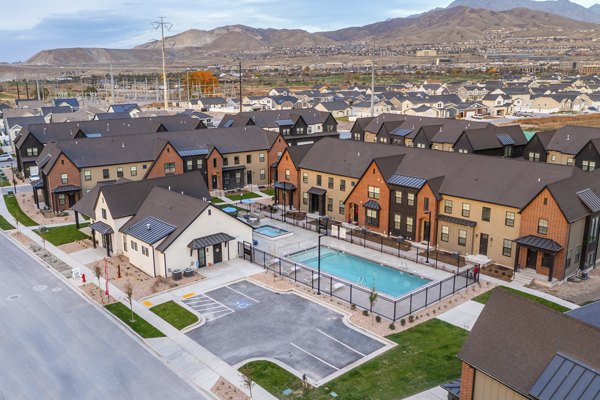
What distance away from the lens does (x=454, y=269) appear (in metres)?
41.1

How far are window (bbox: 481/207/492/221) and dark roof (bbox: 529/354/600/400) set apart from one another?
996 inches

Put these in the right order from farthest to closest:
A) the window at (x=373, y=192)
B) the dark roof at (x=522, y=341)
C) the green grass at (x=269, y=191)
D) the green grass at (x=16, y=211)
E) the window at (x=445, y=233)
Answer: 1. the green grass at (x=269, y=191)
2. the green grass at (x=16, y=211)
3. the window at (x=373, y=192)
4. the window at (x=445, y=233)
5. the dark roof at (x=522, y=341)

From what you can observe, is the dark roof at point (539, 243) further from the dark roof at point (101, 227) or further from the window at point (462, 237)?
the dark roof at point (101, 227)

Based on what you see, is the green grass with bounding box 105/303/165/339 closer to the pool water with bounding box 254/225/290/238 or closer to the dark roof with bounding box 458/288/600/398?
the pool water with bounding box 254/225/290/238

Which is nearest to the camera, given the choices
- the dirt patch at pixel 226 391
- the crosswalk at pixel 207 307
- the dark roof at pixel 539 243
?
the dirt patch at pixel 226 391

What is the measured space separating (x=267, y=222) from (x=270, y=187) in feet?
56.6

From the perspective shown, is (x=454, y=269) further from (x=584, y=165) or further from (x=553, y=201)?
(x=584, y=165)

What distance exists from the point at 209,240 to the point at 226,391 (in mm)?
17232

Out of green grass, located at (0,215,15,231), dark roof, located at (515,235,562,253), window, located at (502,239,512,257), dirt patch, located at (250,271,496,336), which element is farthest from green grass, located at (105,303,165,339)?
window, located at (502,239,512,257)

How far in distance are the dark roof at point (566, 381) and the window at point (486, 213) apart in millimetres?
25310

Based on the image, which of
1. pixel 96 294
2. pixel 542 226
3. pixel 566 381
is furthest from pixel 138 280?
pixel 542 226

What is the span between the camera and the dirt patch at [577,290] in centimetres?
3569

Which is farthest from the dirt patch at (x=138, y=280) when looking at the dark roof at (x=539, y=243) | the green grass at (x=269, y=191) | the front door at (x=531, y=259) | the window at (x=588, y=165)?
the window at (x=588, y=165)

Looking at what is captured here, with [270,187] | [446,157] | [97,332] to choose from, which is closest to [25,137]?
[270,187]
